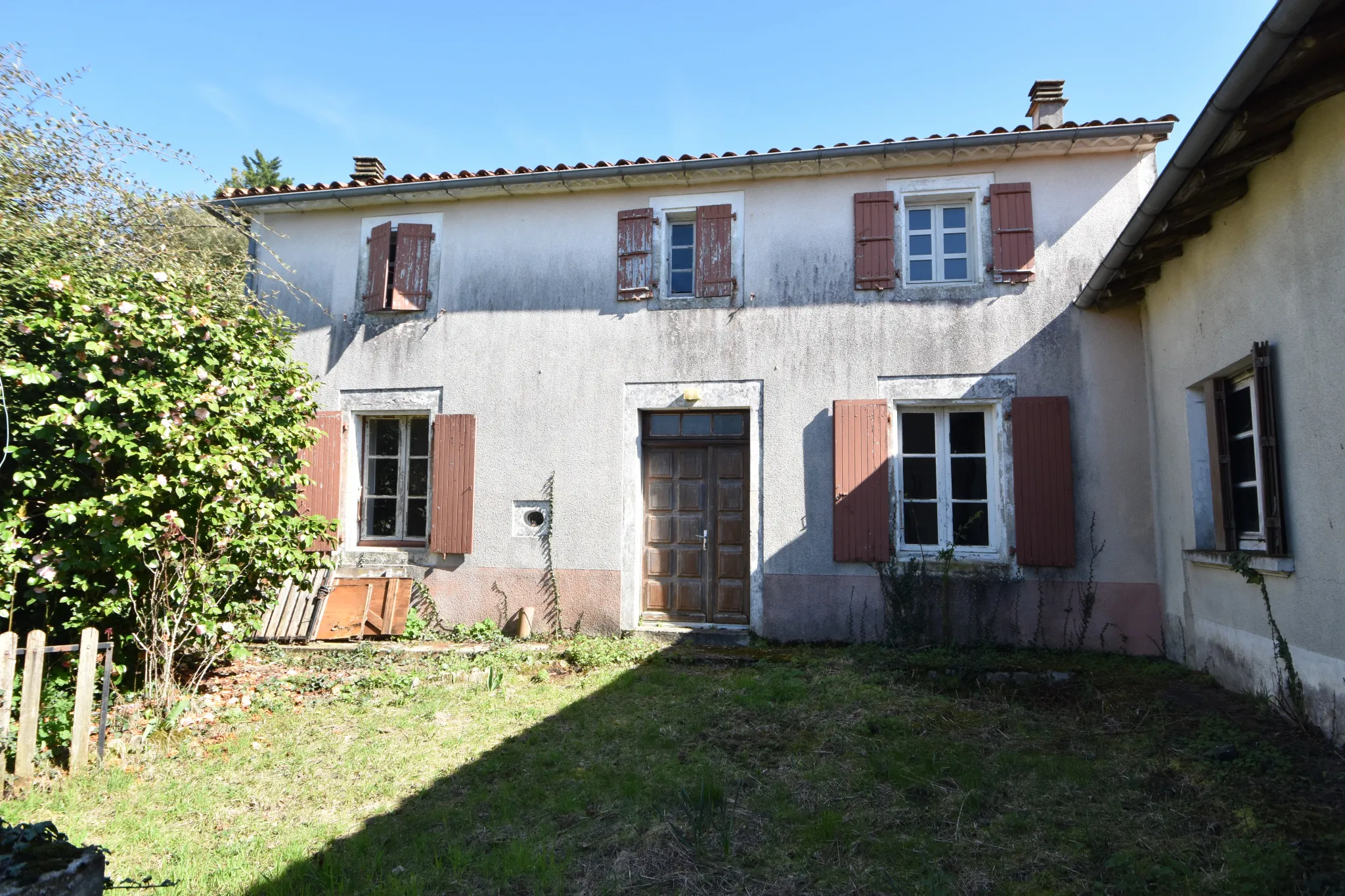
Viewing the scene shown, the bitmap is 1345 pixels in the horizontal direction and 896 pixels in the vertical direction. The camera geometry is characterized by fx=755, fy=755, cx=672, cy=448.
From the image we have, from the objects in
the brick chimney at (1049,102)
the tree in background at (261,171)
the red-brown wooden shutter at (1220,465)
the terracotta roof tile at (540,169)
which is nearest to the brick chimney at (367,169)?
the terracotta roof tile at (540,169)

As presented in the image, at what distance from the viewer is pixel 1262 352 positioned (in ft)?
14.6

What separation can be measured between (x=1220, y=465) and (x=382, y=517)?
759 centimetres

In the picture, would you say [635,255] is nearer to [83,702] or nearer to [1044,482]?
[1044,482]

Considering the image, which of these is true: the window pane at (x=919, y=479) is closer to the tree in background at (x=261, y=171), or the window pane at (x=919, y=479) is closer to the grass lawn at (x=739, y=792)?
the grass lawn at (x=739, y=792)

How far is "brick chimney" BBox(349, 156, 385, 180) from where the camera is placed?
8.63 meters

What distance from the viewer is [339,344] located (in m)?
8.38

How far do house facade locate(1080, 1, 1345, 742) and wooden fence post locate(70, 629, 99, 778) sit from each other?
6.38 meters

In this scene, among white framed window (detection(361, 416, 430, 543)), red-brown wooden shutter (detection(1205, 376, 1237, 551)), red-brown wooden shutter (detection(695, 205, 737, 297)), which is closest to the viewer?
red-brown wooden shutter (detection(1205, 376, 1237, 551))

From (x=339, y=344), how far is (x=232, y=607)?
12.9 ft

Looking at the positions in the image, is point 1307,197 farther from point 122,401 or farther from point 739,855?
point 122,401

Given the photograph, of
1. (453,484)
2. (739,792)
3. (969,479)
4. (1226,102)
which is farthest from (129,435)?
(969,479)

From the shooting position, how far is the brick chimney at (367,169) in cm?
863

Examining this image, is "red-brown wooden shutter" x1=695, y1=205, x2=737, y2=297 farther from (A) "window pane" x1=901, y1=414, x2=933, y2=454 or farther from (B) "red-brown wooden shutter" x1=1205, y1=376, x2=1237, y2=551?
(B) "red-brown wooden shutter" x1=1205, y1=376, x2=1237, y2=551

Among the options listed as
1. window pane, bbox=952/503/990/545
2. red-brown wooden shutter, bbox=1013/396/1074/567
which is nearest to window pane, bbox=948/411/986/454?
red-brown wooden shutter, bbox=1013/396/1074/567
